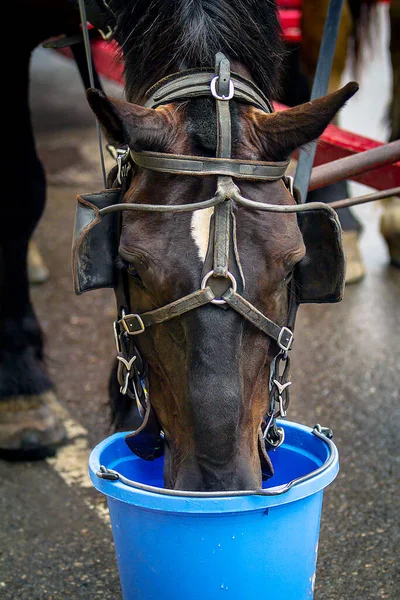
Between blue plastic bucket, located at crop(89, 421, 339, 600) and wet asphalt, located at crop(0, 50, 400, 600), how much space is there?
84 millimetres

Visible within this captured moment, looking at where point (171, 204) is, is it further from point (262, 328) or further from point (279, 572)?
point (279, 572)

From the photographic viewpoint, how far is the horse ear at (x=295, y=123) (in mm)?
1785

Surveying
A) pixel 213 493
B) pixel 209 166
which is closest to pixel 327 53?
pixel 209 166

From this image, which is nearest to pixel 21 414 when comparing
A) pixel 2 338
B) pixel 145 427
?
pixel 2 338

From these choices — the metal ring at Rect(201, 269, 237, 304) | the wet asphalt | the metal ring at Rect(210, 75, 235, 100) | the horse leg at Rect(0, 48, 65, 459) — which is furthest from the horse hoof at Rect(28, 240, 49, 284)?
the metal ring at Rect(201, 269, 237, 304)

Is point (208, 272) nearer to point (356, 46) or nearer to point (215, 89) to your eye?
point (215, 89)

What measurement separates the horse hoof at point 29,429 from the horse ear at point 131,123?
1579 millimetres

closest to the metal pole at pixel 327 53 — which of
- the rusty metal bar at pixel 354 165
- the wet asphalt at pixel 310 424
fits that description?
the rusty metal bar at pixel 354 165

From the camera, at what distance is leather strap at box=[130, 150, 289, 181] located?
70.6 inches

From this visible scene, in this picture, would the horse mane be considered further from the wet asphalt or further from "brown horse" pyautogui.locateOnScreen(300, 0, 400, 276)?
"brown horse" pyautogui.locateOnScreen(300, 0, 400, 276)

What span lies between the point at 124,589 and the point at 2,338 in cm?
155

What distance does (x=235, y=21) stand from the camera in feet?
6.63

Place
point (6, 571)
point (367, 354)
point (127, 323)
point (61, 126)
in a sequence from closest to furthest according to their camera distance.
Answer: point (127, 323) < point (6, 571) < point (367, 354) < point (61, 126)

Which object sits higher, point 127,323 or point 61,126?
point 61,126
